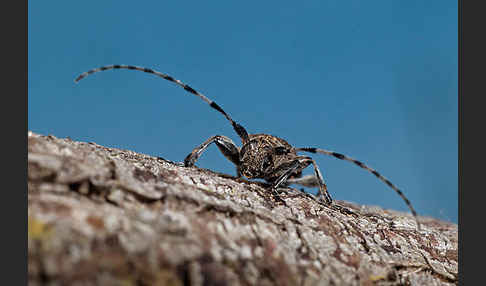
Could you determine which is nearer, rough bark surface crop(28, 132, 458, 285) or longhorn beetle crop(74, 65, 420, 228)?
rough bark surface crop(28, 132, 458, 285)

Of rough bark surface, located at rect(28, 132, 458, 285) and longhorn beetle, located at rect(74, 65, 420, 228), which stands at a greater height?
longhorn beetle, located at rect(74, 65, 420, 228)

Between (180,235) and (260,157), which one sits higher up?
(260,157)

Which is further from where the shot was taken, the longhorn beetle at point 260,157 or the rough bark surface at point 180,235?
the longhorn beetle at point 260,157

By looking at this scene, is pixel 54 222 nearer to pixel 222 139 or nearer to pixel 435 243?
pixel 222 139

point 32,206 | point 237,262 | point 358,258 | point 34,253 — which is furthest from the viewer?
point 358,258

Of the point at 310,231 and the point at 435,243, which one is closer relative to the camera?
the point at 310,231

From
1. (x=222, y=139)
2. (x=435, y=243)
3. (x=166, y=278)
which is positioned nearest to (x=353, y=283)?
(x=166, y=278)

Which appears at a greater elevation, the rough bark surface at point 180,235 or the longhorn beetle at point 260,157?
the longhorn beetle at point 260,157

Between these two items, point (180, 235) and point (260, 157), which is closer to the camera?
point (180, 235)
